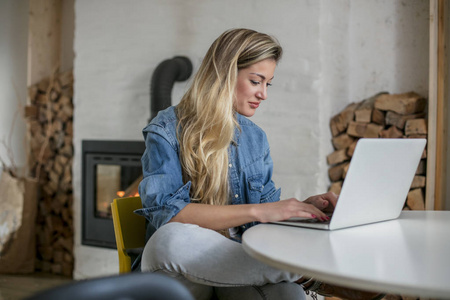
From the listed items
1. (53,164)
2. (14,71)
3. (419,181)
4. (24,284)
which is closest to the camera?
(419,181)

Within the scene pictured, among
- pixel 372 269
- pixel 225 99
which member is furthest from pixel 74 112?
pixel 372 269

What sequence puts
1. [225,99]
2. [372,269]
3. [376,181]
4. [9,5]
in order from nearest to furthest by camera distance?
1. [372,269]
2. [376,181]
3. [225,99]
4. [9,5]

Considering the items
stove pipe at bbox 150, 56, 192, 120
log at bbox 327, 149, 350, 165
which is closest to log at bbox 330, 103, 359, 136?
log at bbox 327, 149, 350, 165

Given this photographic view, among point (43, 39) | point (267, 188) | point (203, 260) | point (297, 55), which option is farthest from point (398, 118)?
point (43, 39)

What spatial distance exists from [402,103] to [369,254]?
1.82 meters

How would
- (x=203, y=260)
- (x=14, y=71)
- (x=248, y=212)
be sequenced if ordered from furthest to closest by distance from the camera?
(x=14, y=71) < (x=248, y=212) < (x=203, y=260)

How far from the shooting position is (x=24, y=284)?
3.42 metres

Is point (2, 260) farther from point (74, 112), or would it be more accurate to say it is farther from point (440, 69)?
point (440, 69)

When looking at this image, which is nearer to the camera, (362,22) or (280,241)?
(280,241)

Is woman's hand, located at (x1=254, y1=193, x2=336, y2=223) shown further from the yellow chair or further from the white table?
the yellow chair

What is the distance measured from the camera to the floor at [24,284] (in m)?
3.12

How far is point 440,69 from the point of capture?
7.73ft

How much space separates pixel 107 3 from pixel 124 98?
2.03ft

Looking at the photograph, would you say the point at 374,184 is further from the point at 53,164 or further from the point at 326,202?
the point at 53,164
